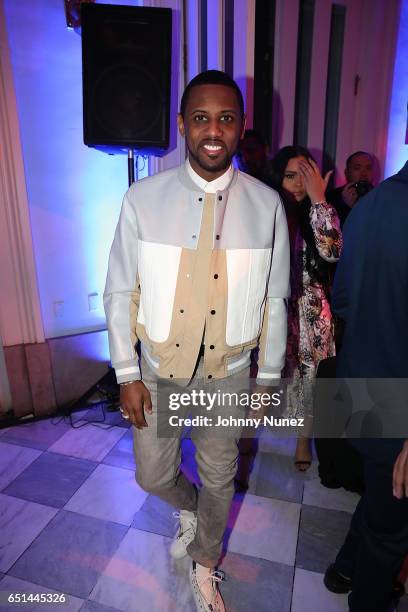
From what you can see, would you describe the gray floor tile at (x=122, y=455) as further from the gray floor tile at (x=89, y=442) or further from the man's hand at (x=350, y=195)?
the man's hand at (x=350, y=195)

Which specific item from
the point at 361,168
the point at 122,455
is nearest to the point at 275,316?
the point at 122,455

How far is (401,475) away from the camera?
929mm

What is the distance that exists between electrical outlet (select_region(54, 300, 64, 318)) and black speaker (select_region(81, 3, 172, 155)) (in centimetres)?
107

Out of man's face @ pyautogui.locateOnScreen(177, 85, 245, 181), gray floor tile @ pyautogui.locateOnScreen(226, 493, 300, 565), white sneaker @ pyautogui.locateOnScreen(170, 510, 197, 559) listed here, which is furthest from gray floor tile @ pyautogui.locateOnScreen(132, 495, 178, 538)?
man's face @ pyautogui.locateOnScreen(177, 85, 245, 181)

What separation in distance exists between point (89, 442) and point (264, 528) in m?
1.12

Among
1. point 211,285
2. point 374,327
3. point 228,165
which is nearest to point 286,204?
point 228,165

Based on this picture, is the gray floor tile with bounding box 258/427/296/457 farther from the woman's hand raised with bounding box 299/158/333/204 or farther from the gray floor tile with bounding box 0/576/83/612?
the woman's hand raised with bounding box 299/158/333/204

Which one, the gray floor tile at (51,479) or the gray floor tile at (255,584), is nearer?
the gray floor tile at (255,584)

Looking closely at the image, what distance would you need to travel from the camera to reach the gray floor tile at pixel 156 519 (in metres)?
1.72

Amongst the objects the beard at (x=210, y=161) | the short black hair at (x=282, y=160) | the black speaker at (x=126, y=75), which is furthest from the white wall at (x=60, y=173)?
the beard at (x=210, y=161)

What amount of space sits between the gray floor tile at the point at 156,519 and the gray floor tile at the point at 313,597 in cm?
54

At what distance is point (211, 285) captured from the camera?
1203 millimetres

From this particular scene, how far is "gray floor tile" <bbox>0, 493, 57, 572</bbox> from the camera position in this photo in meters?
1.61

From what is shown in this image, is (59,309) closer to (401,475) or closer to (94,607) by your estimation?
(94,607)
